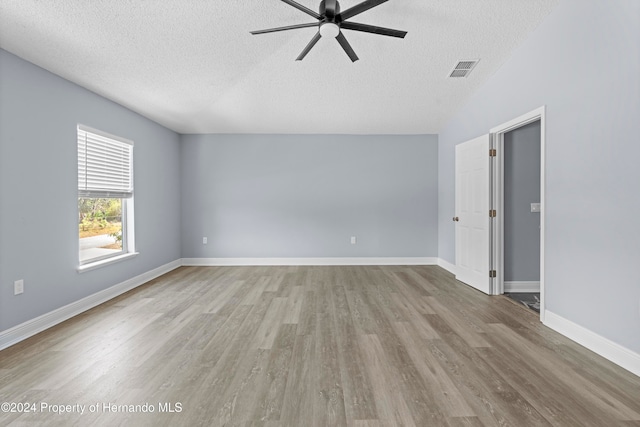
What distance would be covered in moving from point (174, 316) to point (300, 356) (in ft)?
5.40

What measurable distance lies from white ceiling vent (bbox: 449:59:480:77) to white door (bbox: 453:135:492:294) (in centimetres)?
86

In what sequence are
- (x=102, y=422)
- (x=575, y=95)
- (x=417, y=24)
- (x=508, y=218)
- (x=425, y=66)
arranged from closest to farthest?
(x=102, y=422) < (x=575, y=95) < (x=417, y=24) < (x=425, y=66) < (x=508, y=218)

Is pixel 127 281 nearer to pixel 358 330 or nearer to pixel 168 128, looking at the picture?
pixel 168 128

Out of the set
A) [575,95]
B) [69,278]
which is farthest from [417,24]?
[69,278]

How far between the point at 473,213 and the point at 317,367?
3232 mm

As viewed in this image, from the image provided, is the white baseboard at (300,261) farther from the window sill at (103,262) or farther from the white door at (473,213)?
the window sill at (103,262)

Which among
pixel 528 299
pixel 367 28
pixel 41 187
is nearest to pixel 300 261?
pixel 528 299

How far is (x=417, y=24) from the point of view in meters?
3.16

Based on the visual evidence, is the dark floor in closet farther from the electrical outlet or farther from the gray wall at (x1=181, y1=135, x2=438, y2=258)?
the electrical outlet

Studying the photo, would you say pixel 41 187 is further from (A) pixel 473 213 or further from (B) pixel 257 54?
(A) pixel 473 213

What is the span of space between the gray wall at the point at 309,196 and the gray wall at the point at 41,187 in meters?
1.89

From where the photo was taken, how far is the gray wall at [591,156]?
7.21 ft

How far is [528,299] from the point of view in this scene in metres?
3.75

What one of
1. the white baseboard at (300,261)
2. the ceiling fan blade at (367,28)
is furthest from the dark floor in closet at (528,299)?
the ceiling fan blade at (367,28)
